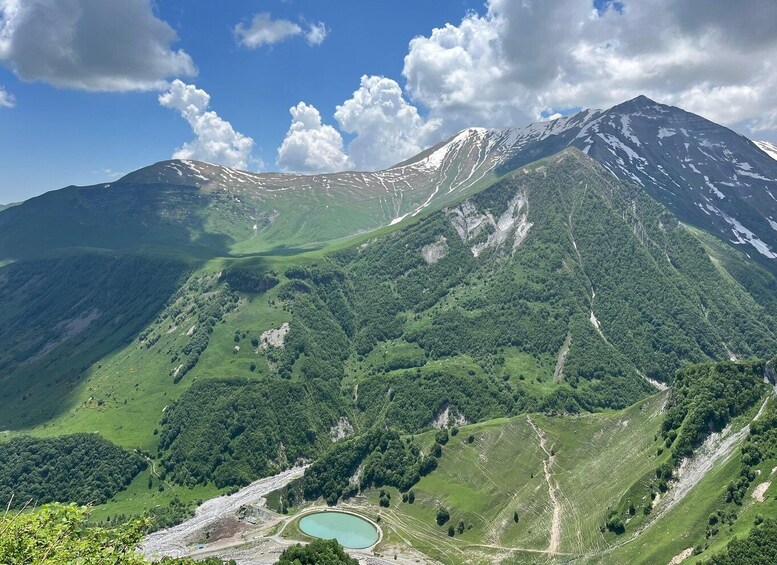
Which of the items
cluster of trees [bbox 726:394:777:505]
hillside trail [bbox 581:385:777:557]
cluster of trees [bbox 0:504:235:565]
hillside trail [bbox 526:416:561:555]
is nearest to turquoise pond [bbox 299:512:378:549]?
hillside trail [bbox 526:416:561:555]

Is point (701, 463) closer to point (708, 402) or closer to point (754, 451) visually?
point (754, 451)

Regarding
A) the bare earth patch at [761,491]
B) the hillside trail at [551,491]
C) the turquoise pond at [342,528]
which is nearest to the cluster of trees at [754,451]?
the bare earth patch at [761,491]

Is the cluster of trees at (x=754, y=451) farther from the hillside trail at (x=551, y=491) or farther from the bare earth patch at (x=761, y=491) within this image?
the hillside trail at (x=551, y=491)

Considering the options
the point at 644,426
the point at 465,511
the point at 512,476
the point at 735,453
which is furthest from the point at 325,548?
the point at 644,426

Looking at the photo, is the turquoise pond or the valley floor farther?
the turquoise pond

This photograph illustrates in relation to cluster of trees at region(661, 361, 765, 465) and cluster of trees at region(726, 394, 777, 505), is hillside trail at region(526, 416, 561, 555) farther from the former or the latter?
cluster of trees at region(726, 394, 777, 505)

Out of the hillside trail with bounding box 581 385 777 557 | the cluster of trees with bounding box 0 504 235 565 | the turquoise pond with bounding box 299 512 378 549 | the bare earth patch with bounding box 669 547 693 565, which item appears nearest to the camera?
the cluster of trees with bounding box 0 504 235 565

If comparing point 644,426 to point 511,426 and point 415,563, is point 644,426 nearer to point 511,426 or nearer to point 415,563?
point 511,426
